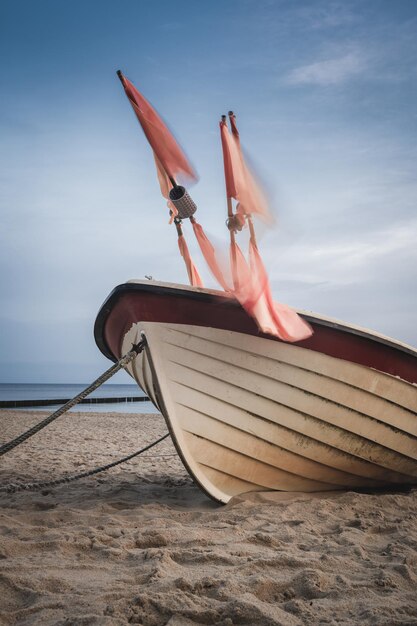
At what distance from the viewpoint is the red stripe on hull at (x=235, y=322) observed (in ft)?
11.4

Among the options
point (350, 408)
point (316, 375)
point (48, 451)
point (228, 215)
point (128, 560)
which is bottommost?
point (48, 451)

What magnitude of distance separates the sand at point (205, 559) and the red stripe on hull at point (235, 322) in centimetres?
111

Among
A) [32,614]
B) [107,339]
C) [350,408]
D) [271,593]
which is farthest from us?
[107,339]

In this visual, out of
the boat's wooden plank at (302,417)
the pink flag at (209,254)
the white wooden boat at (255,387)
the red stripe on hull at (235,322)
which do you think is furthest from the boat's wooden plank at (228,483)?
the pink flag at (209,254)

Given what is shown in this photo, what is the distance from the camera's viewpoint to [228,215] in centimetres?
343

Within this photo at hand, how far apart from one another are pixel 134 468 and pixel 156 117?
4141 mm

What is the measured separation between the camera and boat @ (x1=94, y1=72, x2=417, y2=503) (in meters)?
3.42

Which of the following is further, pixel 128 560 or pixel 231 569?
pixel 128 560

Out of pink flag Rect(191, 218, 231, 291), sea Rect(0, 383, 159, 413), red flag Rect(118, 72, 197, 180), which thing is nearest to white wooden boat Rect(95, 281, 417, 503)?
pink flag Rect(191, 218, 231, 291)

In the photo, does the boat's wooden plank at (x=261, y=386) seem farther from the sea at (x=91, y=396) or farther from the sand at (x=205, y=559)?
the sea at (x=91, y=396)

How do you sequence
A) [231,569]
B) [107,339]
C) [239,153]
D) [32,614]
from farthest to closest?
[107,339] < [239,153] < [231,569] < [32,614]

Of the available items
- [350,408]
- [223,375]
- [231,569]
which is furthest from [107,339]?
→ [231,569]

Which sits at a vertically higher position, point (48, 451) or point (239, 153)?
point (239, 153)

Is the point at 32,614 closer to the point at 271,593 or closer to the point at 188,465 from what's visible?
the point at 271,593
